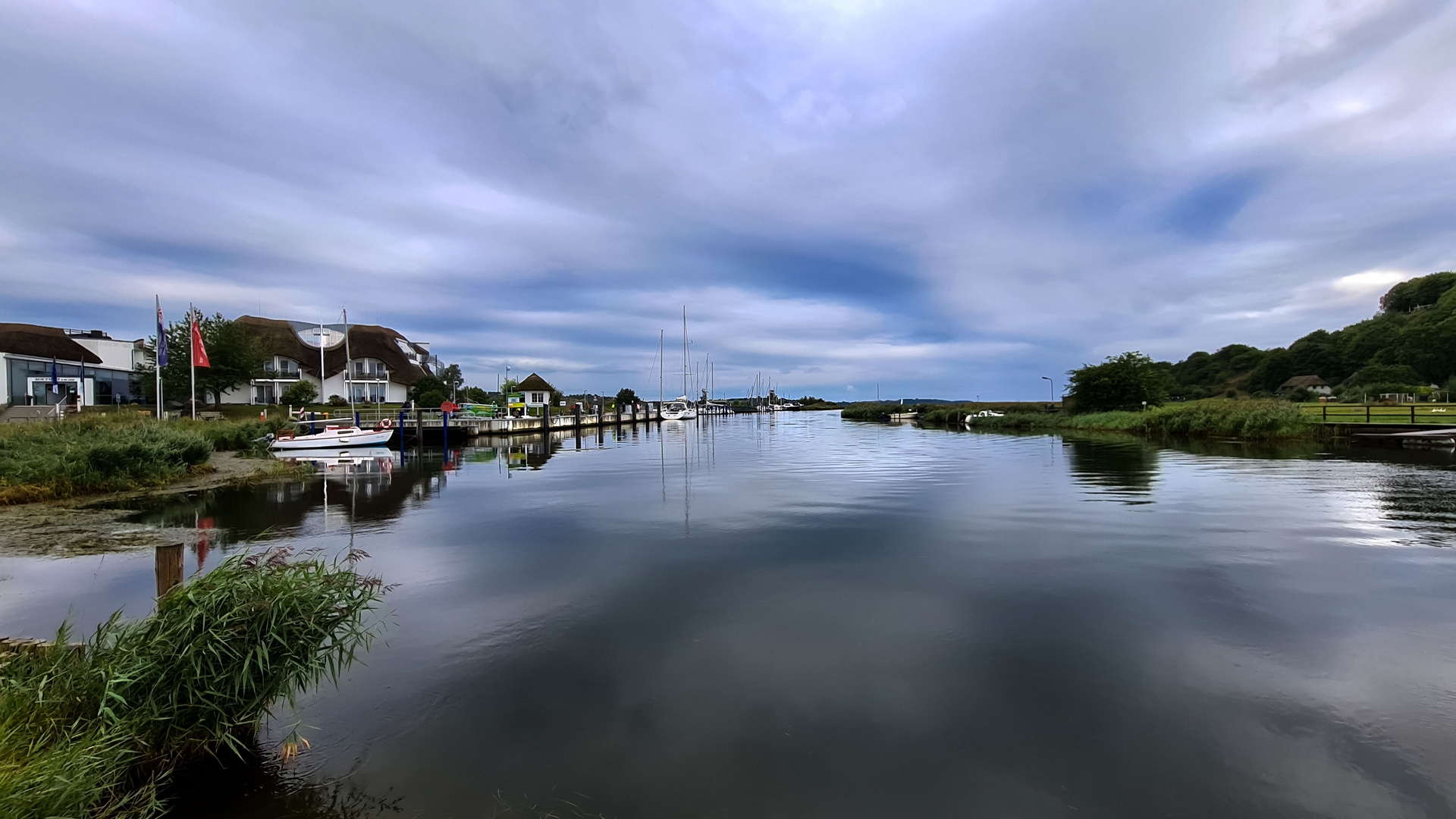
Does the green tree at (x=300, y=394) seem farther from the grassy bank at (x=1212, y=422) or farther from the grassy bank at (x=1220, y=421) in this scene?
the grassy bank at (x=1220, y=421)

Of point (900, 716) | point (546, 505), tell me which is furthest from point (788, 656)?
point (546, 505)

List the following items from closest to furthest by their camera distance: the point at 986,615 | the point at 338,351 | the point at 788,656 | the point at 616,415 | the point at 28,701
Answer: the point at 28,701, the point at 788,656, the point at 986,615, the point at 338,351, the point at 616,415

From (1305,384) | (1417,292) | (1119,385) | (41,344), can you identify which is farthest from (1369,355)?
(41,344)

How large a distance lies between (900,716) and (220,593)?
16.8 feet

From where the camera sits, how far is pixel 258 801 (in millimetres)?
4219

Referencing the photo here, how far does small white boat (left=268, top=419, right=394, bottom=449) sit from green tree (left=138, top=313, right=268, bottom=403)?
54.8ft

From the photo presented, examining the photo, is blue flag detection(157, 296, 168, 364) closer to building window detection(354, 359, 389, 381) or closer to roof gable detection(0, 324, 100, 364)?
roof gable detection(0, 324, 100, 364)

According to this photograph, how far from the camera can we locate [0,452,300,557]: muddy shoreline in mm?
10688

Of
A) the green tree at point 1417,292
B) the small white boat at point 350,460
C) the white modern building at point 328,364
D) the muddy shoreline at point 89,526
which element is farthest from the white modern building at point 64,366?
the green tree at point 1417,292

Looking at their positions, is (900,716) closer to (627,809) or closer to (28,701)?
(627,809)

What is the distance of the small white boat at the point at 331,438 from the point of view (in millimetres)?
31422

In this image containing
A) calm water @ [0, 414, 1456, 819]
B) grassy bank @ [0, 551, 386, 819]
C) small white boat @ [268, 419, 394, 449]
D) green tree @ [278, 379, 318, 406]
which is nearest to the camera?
grassy bank @ [0, 551, 386, 819]

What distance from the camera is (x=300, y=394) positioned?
51.0m

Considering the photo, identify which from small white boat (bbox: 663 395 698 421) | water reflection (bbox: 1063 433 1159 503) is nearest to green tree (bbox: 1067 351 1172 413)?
water reflection (bbox: 1063 433 1159 503)
